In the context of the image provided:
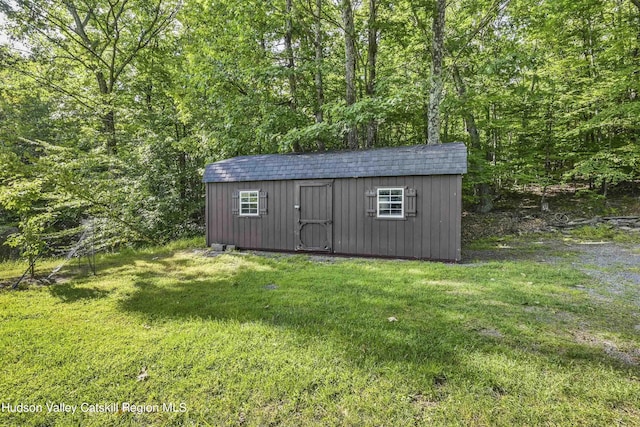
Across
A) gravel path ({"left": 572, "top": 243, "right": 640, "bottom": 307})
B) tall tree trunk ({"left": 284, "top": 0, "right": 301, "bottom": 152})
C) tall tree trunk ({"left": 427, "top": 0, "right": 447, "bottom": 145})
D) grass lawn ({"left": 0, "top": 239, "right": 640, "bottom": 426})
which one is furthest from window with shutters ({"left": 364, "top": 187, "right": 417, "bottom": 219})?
tall tree trunk ({"left": 284, "top": 0, "right": 301, "bottom": 152})

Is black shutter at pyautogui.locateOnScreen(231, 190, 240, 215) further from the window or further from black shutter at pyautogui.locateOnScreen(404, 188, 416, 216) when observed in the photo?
black shutter at pyautogui.locateOnScreen(404, 188, 416, 216)

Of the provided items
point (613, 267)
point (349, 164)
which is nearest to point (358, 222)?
point (349, 164)

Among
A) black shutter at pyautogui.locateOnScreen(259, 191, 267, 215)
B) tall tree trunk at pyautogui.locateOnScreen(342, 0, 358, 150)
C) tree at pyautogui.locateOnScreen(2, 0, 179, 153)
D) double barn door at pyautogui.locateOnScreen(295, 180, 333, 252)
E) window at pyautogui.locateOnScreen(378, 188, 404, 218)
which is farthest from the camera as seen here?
tree at pyautogui.locateOnScreen(2, 0, 179, 153)

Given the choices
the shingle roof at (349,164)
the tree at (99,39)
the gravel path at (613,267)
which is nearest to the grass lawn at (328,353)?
the gravel path at (613,267)

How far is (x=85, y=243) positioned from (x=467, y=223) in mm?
11364

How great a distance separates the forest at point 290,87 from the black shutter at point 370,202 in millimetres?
2867

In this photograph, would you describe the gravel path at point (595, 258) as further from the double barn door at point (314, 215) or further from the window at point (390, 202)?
the double barn door at point (314, 215)

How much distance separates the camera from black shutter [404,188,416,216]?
7055 mm

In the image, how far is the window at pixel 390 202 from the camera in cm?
724

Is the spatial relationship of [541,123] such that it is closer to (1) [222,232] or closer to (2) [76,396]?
(1) [222,232]

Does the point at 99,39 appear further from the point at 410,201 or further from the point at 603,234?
the point at 603,234

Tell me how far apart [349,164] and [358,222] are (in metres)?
1.45

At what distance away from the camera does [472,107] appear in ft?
36.2

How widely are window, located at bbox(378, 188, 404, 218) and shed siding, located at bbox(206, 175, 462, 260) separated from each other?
14cm
